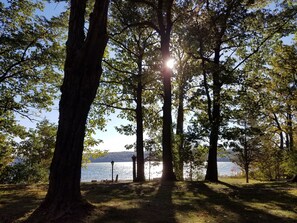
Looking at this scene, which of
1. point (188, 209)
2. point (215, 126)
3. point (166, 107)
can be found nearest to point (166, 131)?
point (166, 107)

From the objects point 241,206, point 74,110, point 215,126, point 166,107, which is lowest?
point 241,206

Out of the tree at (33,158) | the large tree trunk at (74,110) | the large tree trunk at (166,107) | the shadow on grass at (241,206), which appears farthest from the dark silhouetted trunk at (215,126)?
the tree at (33,158)

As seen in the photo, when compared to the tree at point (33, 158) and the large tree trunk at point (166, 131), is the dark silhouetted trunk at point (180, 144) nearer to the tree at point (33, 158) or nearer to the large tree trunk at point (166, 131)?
the large tree trunk at point (166, 131)

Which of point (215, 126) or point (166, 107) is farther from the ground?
point (166, 107)

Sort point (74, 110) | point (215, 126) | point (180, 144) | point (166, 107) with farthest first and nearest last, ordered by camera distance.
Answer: point (180, 144) → point (215, 126) → point (166, 107) → point (74, 110)

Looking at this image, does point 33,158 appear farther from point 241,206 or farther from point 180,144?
point 241,206

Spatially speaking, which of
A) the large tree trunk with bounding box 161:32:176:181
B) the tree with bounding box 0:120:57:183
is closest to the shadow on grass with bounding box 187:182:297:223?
the large tree trunk with bounding box 161:32:176:181

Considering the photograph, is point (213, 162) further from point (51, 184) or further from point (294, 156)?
point (51, 184)

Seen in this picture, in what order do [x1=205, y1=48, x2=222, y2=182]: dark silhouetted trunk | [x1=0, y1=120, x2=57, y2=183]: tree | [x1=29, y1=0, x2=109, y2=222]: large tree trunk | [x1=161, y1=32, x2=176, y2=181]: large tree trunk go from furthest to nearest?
[x1=0, y1=120, x2=57, y2=183]: tree, [x1=205, y1=48, x2=222, y2=182]: dark silhouetted trunk, [x1=161, y1=32, x2=176, y2=181]: large tree trunk, [x1=29, y1=0, x2=109, y2=222]: large tree trunk

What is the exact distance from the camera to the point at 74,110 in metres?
8.35

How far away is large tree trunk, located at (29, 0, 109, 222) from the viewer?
309 inches

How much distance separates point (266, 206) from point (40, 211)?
23.9 feet

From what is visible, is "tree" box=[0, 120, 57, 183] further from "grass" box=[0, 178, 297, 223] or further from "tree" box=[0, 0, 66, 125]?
"grass" box=[0, 178, 297, 223]

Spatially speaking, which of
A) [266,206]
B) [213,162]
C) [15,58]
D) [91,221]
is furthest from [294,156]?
[15,58]
